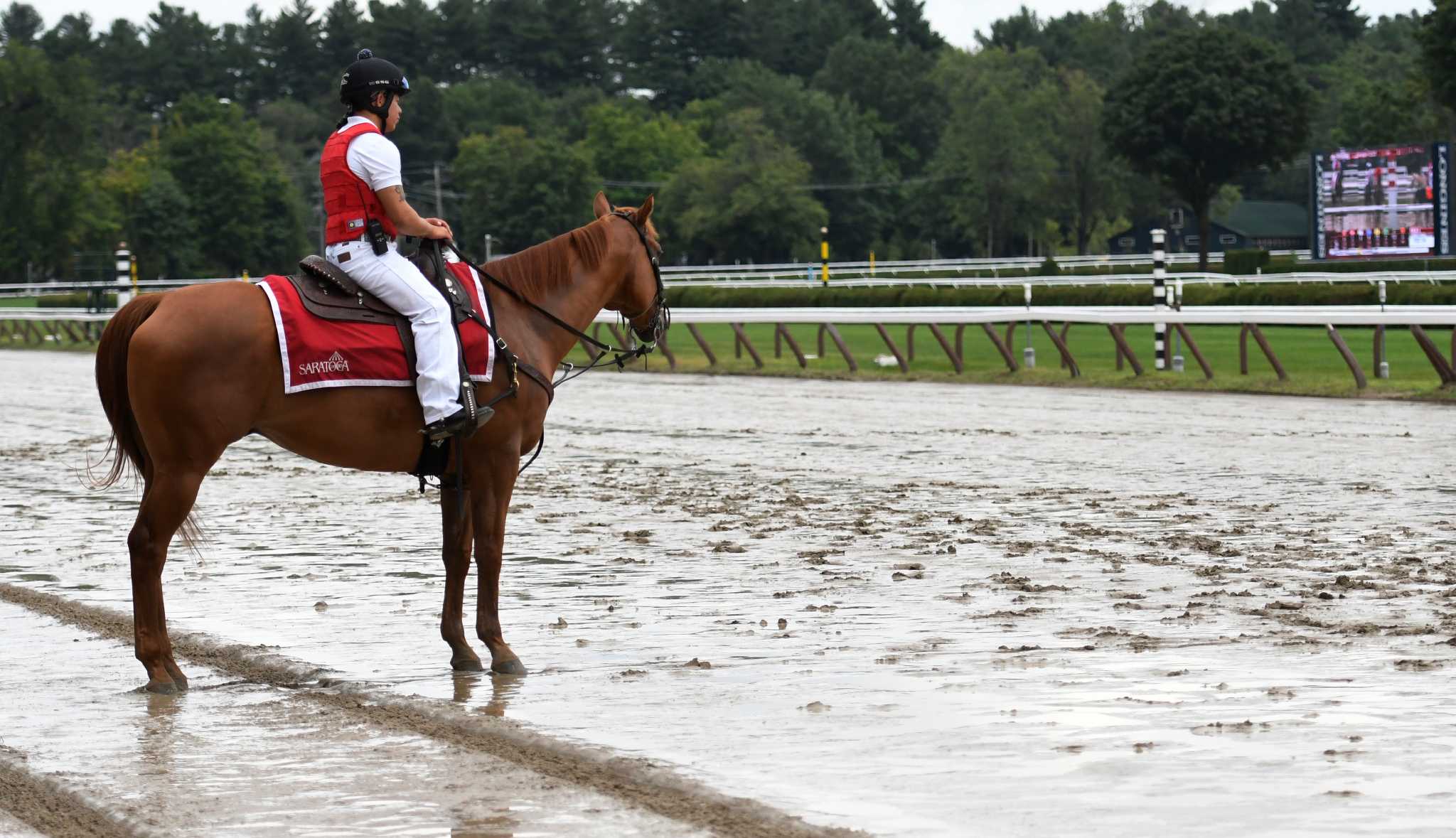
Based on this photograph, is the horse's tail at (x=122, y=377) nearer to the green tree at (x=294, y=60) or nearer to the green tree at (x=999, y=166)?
the green tree at (x=999, y=166)

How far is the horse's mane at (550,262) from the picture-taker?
741 cm

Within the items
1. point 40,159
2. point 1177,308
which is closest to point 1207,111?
point 1177,308

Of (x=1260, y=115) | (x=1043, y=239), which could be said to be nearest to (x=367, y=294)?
(x=1260, y=115)

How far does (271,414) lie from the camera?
22.2 feet

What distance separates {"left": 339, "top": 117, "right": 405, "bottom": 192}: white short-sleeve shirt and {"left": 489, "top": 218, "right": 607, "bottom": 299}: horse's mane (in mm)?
644

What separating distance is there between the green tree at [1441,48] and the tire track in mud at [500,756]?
47217 mm

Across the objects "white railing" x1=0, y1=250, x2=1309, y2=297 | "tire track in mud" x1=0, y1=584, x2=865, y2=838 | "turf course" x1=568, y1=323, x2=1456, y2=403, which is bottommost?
"turf course" x1=568, y1=323, x2=1456, y2=403

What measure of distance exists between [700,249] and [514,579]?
80.0m

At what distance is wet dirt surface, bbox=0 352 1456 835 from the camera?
4.98 m

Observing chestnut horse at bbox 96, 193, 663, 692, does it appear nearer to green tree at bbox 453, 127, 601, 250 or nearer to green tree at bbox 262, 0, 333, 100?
green tree at bbox 453, 127, 601, 250

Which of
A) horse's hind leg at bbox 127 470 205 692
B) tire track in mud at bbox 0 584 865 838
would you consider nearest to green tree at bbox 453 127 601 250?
tire track in mud at bbox 0 584 865 838

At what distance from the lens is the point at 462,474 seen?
7059 mm

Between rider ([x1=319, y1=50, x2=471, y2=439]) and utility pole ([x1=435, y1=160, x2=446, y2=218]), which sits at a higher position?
utility pole ([x1=435, y1=160, x2=446, y2=218])

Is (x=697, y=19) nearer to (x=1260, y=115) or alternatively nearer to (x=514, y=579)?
(x=1260, y=115)
